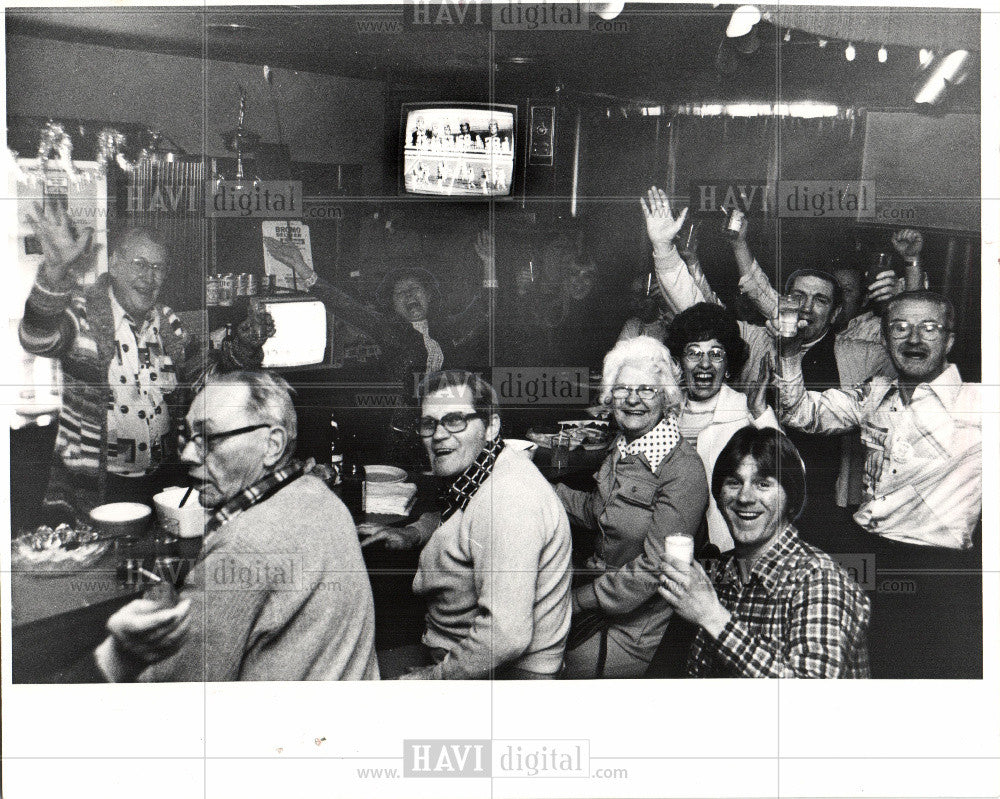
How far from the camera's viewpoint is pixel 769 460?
2.59 meters

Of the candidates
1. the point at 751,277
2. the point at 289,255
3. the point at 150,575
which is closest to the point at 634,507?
the point at 751,277

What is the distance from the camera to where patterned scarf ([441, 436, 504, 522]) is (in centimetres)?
255

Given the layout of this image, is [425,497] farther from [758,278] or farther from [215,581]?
[758,278]

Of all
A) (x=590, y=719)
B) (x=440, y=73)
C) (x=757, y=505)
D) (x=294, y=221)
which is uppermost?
(x=440, y=73)

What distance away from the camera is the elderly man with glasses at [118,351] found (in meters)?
2.54

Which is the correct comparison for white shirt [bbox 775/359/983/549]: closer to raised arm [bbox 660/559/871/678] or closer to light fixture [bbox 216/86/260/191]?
raised arm [bbox 660/559/871/678]

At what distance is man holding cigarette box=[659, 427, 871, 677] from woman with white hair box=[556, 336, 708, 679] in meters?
0.06

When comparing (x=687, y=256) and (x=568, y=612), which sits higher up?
(x=687, y=256)

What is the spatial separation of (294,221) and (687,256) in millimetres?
1011

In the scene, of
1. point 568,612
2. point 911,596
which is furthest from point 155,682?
point 911,596

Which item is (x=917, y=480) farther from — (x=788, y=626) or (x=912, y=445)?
(x=788, y=626)

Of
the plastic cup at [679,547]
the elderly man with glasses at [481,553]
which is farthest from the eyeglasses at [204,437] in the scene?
the plastic cup at [679,547]

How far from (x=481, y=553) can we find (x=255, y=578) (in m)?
0.58

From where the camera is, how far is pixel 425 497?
8.39 ft
